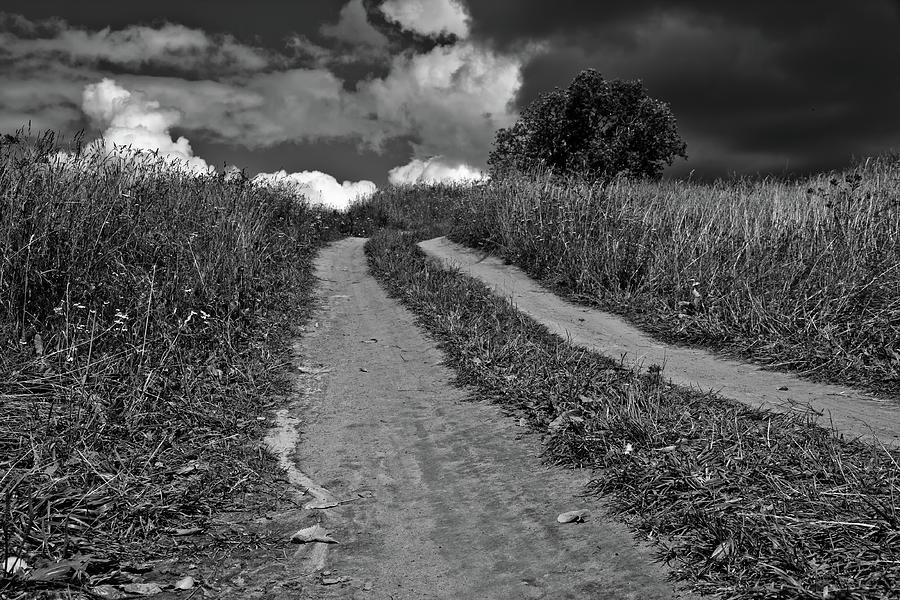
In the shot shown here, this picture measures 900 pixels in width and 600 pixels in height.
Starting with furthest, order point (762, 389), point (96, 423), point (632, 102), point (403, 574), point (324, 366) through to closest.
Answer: point (632, 102)
point (324, 366)
point (762, 389)
point (96, 423)
point (403, 574)

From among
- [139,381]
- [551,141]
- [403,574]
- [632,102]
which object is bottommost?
[403,574]

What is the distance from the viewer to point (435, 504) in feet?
12.8

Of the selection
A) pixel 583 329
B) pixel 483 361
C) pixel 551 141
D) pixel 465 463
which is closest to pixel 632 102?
pixel 551 141

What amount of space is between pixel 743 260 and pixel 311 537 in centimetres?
739

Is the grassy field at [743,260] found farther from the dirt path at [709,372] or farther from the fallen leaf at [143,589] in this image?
the fallen leaf at [143,589]

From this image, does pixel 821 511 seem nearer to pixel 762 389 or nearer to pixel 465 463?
pixel 465 463

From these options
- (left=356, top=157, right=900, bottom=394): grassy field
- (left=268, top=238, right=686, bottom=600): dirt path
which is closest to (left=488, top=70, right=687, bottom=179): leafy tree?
(left=356, top=157, right=900, bottom=394): grassy field

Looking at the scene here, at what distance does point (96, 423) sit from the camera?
4320mm

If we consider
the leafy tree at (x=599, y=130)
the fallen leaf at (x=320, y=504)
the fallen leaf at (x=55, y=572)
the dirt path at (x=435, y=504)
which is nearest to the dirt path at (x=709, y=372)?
the dirt path at (x=435, y=504)

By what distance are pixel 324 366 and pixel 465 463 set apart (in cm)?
303

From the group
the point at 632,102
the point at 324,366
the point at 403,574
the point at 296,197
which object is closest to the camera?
the point at 403,574

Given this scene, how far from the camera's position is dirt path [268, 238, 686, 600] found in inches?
117

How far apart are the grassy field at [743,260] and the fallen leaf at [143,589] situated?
18.4 feet

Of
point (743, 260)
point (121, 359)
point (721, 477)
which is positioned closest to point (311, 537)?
point (721, 477)
